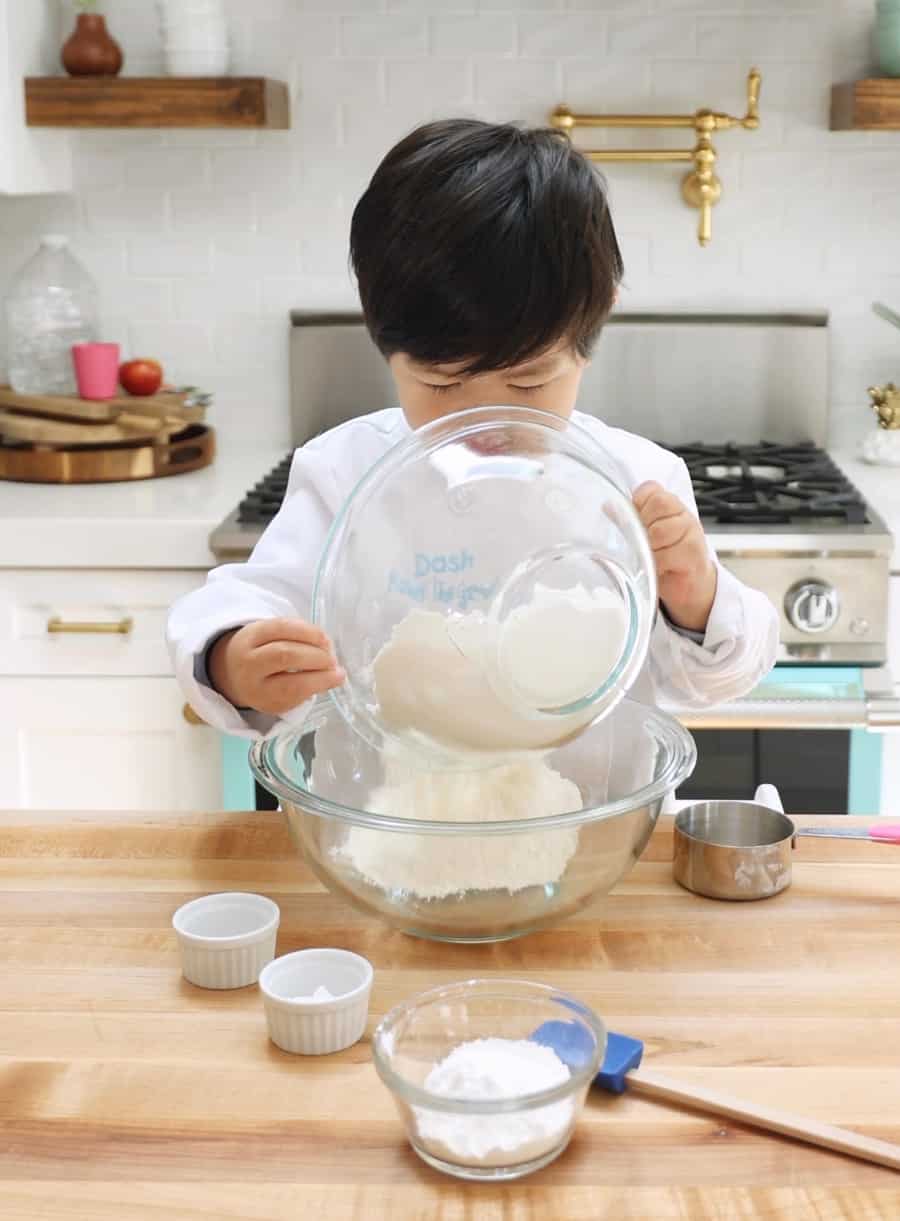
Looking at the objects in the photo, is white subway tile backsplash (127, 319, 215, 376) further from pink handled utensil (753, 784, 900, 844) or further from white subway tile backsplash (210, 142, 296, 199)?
pink handled utensil (753, 784, 900, 844)

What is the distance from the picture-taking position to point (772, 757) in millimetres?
2131

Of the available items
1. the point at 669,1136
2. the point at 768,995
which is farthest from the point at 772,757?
the point at 669,1136

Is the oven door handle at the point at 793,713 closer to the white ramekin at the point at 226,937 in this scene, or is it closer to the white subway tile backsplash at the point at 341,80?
the white ramekin at the point at 226,937

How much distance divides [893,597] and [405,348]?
1.14m

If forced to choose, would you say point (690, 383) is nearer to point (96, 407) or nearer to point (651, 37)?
point (651, 37)

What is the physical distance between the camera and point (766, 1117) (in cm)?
78

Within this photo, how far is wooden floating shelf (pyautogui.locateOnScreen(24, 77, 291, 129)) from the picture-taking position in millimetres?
2381

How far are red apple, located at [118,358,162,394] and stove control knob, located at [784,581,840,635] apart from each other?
1.12 m

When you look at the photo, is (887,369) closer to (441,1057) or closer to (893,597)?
(893,597)

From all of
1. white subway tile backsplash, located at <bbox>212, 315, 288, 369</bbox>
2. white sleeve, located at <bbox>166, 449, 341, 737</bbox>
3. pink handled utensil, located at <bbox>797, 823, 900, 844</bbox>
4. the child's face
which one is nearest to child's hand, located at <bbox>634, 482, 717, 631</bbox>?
the child's face

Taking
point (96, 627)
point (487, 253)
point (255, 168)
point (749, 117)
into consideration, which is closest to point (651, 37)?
point (749, 117)

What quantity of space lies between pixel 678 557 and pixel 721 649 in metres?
0.12

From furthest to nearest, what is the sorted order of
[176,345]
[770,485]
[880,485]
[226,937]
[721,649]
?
[176,345]
[880,485]
[770,485]
[721,649]
[226,937]

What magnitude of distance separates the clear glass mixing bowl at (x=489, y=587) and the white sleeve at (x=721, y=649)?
1.09ft
